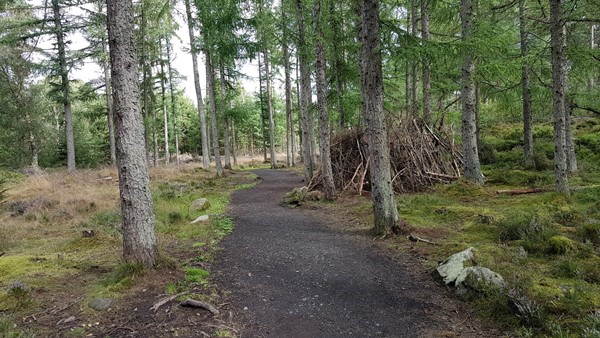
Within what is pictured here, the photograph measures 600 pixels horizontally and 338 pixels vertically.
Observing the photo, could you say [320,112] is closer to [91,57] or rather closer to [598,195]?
[598,195]

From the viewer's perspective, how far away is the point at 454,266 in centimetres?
436

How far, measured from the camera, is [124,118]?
4289 millimetres

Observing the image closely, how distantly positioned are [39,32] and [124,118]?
18.3m

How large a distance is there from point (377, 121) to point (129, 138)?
14.7 ft

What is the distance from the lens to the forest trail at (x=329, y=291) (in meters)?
3.41

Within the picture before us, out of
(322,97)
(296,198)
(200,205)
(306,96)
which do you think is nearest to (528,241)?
(296,198)

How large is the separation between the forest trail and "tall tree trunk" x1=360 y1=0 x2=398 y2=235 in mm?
815

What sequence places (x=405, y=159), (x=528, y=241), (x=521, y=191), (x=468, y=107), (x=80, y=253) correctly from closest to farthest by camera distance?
(x=528, y=241), (x=80, y=253), (x=521, y=191), (x=468, y=107), (x=405, y=159)

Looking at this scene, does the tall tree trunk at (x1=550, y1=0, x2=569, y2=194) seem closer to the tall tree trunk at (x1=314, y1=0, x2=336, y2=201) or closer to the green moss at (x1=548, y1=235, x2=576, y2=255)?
the green moss at (x1=548, y1=235, x2=576, y2=255)

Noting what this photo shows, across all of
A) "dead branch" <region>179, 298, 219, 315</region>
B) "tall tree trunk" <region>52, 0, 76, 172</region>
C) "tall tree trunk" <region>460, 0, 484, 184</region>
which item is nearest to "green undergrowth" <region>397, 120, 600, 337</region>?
"tall tree trunk" <region>460, 0, 484, 184</region>

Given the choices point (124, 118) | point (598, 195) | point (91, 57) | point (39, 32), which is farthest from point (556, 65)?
point (39, 32)

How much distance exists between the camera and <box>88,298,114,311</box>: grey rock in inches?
143

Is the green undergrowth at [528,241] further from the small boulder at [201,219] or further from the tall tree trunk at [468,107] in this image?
the small boulder at [201,219]

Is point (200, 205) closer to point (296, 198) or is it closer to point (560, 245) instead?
point (296, 198)
